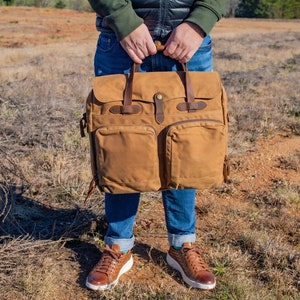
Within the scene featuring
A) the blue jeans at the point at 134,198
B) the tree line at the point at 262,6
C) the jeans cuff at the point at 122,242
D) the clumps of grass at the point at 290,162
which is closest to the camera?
the blue jeans at the point at 134,198

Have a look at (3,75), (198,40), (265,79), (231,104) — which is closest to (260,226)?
(198,40)

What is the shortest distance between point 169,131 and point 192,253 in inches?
27.5

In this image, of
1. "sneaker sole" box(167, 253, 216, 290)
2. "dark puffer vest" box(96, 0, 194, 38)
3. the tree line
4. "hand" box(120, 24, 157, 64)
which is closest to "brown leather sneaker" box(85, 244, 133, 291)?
"sneaker sole" box(167, 253, 216, 290)

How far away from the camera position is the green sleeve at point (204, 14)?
77.7 inches

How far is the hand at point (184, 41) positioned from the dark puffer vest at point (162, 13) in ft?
0.17

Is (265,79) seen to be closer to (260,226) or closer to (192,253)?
(260,226)

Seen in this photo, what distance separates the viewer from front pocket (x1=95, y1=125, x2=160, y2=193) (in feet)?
6.32

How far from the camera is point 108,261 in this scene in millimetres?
2283

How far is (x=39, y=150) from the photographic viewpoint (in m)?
4.18

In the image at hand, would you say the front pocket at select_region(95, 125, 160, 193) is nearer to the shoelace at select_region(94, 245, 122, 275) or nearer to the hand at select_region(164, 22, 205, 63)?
the hand at select_region(164, 22, 205, 63)

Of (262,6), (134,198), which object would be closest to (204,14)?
(134,198)

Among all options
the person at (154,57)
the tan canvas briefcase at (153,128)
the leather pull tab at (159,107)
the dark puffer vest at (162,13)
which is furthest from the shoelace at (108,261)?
the dark puffer vest at (162,13)

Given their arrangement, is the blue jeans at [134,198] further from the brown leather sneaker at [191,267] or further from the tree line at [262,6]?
the tree line at [262,6]

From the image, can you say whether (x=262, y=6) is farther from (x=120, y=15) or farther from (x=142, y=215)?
(x=120, y=15)
